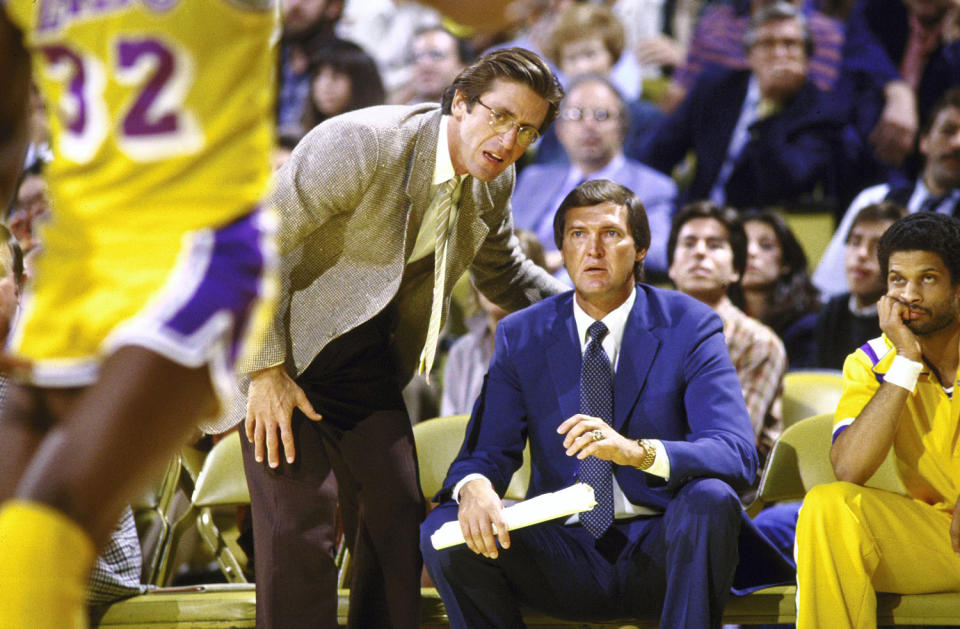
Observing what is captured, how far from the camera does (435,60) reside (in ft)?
20.5

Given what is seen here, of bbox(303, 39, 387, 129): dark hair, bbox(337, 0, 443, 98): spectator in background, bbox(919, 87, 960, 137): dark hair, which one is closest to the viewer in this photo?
bbox(919, 87, 960, 137): dark hair

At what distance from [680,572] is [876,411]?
2.35 feet

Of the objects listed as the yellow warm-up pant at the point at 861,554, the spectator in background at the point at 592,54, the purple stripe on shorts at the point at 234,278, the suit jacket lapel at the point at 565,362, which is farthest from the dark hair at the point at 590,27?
the purple stripe on shorts at the point at 234,278

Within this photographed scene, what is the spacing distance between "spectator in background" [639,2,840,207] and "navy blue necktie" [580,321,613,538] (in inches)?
102

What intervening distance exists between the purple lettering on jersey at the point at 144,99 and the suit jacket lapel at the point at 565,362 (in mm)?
1728

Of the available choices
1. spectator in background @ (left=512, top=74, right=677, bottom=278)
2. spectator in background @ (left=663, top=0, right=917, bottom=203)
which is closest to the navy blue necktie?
spectator in background @ (left=512, top=74, right=677, bottom=278)

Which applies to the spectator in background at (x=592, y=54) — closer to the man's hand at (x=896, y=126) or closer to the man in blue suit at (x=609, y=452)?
the man's hand at (x=896, y=126)

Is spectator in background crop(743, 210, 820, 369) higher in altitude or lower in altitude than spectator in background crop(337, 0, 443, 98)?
lower

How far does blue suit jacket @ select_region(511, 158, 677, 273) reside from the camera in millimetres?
5051

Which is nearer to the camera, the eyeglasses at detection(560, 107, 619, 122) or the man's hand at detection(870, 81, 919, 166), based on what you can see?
the man's hand at detection(870, 81, 919, 166)

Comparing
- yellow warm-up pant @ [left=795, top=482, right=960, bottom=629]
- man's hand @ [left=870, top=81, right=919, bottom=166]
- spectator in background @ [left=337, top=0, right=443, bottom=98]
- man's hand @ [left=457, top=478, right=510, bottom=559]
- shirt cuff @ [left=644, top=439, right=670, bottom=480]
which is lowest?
yellow warm-up pant @ [left=795, top=482, right=960, bottom=629]

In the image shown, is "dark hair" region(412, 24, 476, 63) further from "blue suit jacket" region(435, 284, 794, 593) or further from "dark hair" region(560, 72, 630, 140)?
"blue suit jacket" region(435, 284, 794, 593)

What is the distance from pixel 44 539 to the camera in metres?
1.24

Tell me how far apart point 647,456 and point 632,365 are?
354 millimetres
